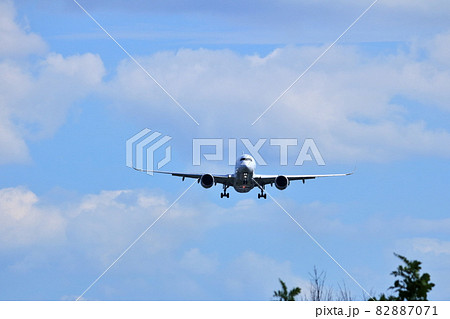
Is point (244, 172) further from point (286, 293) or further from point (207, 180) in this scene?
point (286, 293)

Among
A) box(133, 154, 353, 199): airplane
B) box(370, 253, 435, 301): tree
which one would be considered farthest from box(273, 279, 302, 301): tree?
box(133, 154, 353, 199): airplane

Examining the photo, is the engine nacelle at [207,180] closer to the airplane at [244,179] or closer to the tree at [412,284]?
the airplane at [244,179]

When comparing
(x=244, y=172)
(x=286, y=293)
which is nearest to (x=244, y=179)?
(x=244, y=172)

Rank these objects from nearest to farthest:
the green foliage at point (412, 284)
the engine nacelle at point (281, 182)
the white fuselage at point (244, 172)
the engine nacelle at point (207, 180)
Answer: the green foliage at point (412, 284) < the white fuselage at point (244, 172) < the engine nacelle at point (207, 180) < the engine nacelle at point (281, 182)

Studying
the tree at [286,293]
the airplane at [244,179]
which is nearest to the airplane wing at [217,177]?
the airplane at [244,179]

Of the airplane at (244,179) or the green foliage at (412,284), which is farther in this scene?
the airplane at (244,179)

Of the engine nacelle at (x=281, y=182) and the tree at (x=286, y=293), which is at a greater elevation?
the engine nacelle at (x=281, y=182)

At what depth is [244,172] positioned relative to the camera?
330 ft

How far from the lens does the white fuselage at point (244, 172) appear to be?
10044cm

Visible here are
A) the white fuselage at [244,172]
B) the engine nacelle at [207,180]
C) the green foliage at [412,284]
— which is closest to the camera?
the green foliage at [412,284]

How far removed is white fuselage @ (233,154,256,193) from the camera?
100 metres
